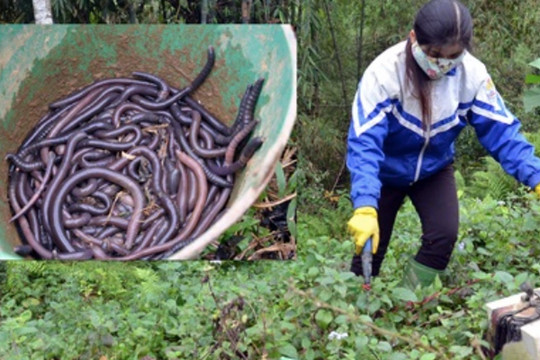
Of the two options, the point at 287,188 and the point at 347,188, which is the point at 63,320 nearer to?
the point at 287,188

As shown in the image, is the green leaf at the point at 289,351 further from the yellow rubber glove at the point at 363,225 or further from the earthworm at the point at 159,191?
the earthworm at the point at 159,191

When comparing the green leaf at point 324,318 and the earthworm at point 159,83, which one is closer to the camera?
the green leaf at point 324,318

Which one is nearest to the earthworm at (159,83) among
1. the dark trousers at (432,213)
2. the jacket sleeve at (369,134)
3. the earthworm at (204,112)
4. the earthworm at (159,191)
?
the earthworm at (204,112)

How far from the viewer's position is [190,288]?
3664 mm

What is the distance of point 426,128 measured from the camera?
121 inches

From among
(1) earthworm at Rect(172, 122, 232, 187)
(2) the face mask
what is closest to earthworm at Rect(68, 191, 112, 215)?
(1) earthworm at Rect(172, 122, 232, 187)

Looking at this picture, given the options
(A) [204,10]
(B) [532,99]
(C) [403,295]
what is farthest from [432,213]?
(A) [204,10]

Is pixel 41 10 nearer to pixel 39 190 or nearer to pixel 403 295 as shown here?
pixel 39 190

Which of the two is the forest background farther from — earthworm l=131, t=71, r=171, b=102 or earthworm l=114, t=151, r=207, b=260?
earthworm l=131, t=71, r=171, b=102

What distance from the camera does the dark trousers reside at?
3268 mm

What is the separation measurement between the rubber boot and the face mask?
83cm

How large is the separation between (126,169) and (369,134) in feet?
5.55

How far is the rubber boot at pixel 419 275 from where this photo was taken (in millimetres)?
3287

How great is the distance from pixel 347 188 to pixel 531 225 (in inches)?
163
